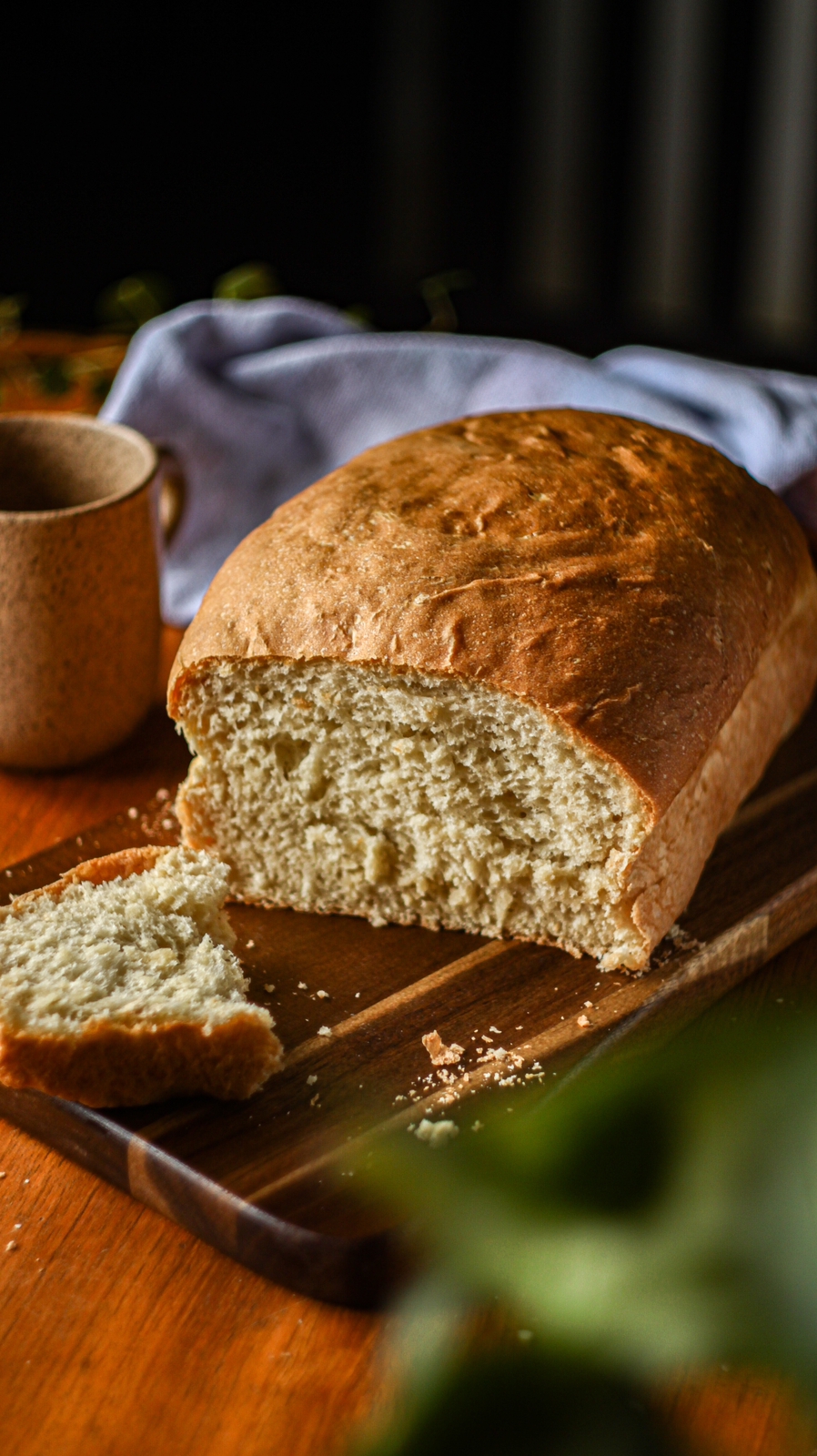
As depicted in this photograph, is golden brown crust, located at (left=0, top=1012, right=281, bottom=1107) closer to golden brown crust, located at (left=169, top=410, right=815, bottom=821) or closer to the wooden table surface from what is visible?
the wooden table surface

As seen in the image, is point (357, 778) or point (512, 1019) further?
point (357, 778)

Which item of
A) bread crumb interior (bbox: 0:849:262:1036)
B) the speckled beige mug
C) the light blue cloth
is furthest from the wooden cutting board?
the light blue cloth

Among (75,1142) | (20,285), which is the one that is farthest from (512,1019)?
(20,285)

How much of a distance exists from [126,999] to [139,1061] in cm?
9

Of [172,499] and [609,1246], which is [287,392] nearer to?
[172,499]

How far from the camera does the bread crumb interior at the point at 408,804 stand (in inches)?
83.7

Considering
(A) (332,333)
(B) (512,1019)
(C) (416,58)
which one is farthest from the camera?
(C) (416,58)

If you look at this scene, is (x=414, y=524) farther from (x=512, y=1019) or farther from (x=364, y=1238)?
(x=364, y=1238)

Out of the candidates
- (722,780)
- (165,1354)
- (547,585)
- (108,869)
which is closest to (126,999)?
(108,869)

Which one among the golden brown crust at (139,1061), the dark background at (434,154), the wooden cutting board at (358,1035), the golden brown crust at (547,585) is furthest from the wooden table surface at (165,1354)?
the dark background at (434,154)

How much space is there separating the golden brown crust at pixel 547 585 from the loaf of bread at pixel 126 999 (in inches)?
14.3

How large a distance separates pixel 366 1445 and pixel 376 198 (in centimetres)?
603

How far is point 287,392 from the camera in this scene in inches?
133

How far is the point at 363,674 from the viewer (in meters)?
2.14
